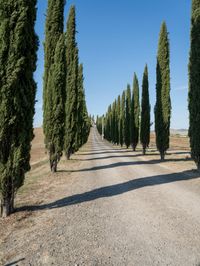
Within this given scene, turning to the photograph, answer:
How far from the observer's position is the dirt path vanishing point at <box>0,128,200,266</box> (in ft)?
18.4

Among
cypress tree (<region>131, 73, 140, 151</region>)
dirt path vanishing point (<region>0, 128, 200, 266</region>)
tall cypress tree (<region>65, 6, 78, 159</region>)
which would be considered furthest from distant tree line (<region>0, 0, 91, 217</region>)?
cypress tree (<region>131, 73, 140, 151</region>)

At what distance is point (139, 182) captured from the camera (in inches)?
547

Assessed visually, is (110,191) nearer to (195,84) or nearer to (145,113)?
(195,84)

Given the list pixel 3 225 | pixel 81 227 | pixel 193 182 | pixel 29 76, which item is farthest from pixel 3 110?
pixel 193 182

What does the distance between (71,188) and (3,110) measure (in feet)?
17.0

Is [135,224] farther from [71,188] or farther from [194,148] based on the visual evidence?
[194,148]

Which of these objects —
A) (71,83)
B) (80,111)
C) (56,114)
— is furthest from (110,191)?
(80,111)

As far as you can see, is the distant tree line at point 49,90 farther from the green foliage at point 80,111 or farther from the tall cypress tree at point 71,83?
the green foliage at point 80,111

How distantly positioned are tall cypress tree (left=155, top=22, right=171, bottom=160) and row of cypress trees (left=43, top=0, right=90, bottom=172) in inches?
289

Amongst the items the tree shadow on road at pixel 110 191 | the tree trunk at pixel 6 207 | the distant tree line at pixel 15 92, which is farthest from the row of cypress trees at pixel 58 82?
the tree trunk at pixel 6 207

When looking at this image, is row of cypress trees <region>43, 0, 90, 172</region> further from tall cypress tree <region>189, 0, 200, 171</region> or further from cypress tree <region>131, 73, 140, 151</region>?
cypress tree <region>131, 73, 140, 151</region>

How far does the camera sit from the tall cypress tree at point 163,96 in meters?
27.8

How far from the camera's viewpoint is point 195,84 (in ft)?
65.1

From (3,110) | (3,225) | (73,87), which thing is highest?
(73,87)
